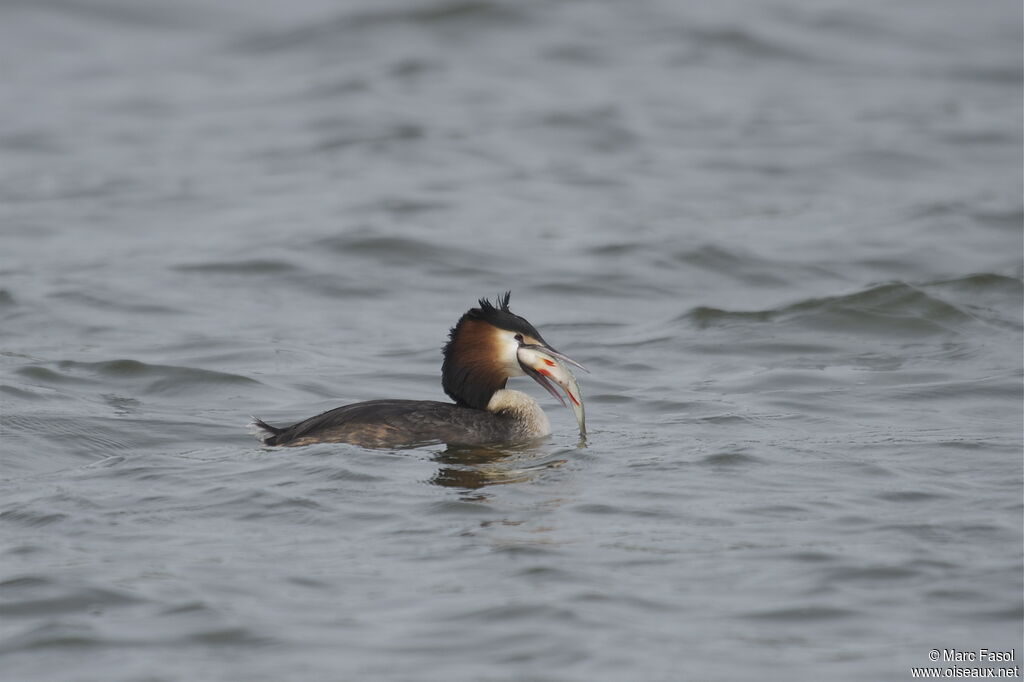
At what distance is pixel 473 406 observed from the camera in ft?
30.6

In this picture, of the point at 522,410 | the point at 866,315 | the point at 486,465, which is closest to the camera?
the point at 486,465

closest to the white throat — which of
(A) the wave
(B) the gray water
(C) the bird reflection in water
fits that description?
(C) the bird reflection in water

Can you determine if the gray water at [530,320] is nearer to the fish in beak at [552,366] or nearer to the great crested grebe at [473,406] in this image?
the great crested grebe at [473,406]

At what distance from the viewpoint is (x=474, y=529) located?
24.0 feet

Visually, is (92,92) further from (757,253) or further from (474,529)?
(474,529)

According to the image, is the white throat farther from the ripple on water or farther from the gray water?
the ripple on water

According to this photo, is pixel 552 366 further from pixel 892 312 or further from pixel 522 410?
pixel 892 312

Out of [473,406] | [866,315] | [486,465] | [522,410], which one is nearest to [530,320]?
[866,315]

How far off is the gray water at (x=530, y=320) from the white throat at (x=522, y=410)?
29 centimetres

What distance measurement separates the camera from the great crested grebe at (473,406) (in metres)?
8.79

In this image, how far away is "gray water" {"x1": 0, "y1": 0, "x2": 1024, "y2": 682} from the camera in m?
6.26

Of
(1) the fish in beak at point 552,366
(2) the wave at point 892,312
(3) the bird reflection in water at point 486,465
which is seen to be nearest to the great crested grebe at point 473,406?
(1) the fish in beak at point 552,366

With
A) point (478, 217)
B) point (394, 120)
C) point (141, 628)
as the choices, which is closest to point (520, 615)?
point (141, 628)

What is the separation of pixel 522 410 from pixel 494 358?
13.6 inches
